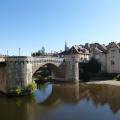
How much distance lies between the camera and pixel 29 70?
159 ft

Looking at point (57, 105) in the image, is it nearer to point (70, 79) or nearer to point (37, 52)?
point (70, 79)

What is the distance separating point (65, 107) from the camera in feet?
125

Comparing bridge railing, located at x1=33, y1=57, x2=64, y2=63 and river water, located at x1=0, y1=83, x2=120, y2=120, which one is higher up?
bridge railing, located at x1=33, y1=57, x2=64, y2=63

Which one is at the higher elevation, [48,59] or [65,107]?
[48,59]

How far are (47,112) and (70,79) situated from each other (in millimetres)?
34372

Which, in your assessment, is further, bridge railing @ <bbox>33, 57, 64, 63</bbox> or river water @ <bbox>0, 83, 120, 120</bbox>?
bridge railing @ <bbox>33, 57, 64, 63</bbox>

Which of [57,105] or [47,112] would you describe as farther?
[57,105]

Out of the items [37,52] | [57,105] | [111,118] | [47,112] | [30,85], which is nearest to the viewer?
[111,118]

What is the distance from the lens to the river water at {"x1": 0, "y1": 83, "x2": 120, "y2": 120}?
32094 millimetres

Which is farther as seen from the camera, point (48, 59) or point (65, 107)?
point (48, 59)

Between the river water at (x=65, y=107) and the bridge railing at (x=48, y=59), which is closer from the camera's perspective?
the river water at (x=65, y=107)

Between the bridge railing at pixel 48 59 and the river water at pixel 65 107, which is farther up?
the bridge railing at pixel 48 59

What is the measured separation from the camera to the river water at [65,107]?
105 feet

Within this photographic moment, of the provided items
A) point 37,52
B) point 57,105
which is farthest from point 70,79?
point 37,52
